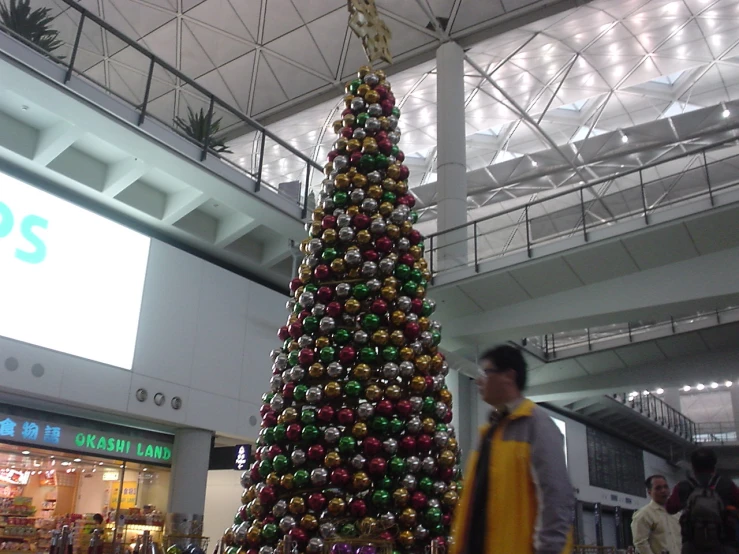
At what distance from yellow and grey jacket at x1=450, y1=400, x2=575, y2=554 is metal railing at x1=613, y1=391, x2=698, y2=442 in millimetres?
24543

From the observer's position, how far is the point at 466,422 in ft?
59.8

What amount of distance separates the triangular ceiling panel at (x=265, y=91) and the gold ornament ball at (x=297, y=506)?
18.7m

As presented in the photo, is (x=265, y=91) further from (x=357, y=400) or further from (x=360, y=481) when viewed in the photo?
(x=360, y=481)

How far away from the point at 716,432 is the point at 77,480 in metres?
39.5

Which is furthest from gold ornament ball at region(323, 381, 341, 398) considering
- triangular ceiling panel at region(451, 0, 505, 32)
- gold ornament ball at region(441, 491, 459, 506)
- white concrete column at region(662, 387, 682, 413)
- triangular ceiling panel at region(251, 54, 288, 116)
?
white concrete column at region(662, 387, 682, 413)

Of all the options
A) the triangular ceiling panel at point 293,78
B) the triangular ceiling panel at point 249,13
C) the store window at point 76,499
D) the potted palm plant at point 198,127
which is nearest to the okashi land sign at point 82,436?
the store window at point 76,499

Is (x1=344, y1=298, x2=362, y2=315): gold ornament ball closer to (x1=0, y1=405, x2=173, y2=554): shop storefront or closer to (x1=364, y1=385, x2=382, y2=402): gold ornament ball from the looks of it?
(x1=364, y1=385, x2=382, y2=402): gold ornament ball

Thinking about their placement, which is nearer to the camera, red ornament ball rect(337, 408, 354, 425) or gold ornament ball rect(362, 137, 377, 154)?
red ornament ball rect(337, 408, 354, 425)

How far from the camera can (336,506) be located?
4992 mm

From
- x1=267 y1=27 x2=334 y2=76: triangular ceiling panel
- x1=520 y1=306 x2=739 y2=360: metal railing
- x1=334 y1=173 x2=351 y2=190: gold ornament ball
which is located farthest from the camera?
x1=267 y1=27 x2=334 y2=76: triangular ceiling panel

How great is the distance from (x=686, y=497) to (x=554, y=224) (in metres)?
11.3

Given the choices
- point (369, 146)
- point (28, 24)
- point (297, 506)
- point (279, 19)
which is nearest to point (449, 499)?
point (297, 506)

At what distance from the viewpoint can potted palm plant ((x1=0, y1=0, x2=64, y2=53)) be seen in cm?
901

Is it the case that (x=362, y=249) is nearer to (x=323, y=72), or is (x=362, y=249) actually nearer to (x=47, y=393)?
(x=47, y=393)
